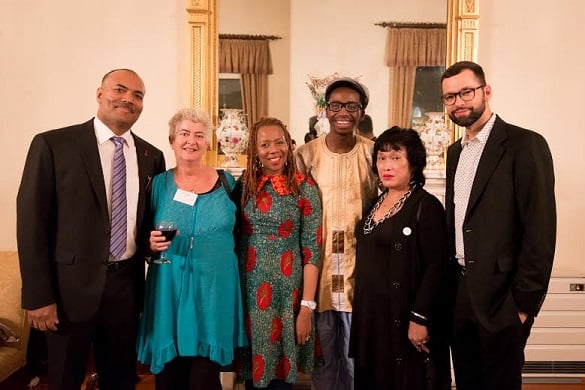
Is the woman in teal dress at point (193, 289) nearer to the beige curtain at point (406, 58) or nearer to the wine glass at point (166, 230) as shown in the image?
the wine glass at point (166, 230)

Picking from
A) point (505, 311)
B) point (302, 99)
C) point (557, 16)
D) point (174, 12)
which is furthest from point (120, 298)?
point (557, 16)

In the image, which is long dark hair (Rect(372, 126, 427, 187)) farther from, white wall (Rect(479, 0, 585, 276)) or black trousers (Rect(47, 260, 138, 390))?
white wall (Rect(479, 0, 585, 276))

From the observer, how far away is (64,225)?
80.1 inches

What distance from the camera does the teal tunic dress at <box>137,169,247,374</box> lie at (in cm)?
206

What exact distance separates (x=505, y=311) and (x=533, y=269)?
19 centimetres

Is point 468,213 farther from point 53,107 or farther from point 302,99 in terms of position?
point 53,107

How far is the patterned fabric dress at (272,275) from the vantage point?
84.5 inches

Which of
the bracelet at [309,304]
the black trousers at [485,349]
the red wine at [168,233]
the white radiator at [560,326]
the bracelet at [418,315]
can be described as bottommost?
the white radiator at [560,326]

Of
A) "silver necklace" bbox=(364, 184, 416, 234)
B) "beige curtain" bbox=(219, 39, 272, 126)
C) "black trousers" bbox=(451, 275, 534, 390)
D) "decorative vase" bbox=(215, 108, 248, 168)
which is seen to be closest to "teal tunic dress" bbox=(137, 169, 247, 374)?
"silver necklace" bbox=(364, 184, 416, 234)

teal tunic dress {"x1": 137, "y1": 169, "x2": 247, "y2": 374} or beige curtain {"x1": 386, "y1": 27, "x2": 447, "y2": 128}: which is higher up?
beige curtain {"x1": 386, "y1": 27, "x2": 447, "y2": 128}

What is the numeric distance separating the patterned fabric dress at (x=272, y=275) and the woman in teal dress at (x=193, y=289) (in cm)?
Result: 7

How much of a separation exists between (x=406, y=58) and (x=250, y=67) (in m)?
1.07

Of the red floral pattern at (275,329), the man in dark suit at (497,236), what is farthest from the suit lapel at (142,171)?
the man in dark suit at (497,236)

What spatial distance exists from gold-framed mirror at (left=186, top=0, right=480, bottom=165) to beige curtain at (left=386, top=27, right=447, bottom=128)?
0.42 feet
